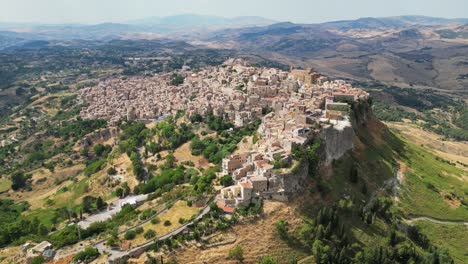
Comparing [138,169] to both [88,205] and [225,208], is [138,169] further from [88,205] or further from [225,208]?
[225,208]

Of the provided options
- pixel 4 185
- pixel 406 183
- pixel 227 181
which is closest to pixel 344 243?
pixel 227 181

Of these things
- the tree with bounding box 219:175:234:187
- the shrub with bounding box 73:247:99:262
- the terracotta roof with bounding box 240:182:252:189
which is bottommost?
the shrub with bounding box 73:247:99:262

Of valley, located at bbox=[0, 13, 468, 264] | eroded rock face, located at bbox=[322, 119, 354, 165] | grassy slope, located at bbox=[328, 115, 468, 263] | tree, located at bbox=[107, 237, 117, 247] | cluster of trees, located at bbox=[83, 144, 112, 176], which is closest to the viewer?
tree, located at bbox=[107, 237, 117, 247]

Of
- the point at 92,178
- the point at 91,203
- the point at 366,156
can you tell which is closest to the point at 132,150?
the point at 92,178

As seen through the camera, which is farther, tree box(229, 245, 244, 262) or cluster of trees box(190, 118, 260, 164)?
cluster of trees box(190, 118, 260, 164)

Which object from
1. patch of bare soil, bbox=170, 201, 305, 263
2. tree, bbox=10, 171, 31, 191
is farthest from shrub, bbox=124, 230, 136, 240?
tree, bbox=10, 171, 31, 191

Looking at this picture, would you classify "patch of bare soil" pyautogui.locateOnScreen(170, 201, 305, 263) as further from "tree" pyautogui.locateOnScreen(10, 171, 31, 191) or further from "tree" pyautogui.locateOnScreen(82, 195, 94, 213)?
"tree" pyautogui.locateOnScreen(10, 171, 31, 191)

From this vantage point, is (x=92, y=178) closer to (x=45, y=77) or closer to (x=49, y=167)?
(x=49, y=167)
